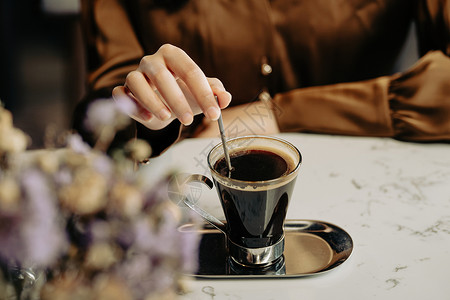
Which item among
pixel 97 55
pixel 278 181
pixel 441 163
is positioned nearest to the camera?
pixel 278 181

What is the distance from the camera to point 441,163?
76 cm

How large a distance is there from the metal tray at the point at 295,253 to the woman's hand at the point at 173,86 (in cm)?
18

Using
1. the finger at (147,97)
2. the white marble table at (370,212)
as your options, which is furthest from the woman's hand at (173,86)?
the white marble table at (370,212)

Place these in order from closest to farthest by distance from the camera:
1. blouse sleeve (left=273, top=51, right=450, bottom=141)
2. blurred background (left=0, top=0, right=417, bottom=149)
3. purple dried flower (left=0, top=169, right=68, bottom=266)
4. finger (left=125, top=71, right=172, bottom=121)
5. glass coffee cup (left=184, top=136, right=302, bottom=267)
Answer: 1. purple dried flower (left=0, top=169, right=68, bottom=266)
2. glass coffee cup (left=184, top=136, right=302, bottom=267)
3. finger (left=125, top=71, right=172, bottom=121)
4. blouse sleeve (left=273, top=51, right=450, bottom=141)
5. blurred background (left=0, top=0, right=417, bottom=149)

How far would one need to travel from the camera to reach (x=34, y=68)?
2236mm

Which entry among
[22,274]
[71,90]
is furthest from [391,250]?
[71,90]

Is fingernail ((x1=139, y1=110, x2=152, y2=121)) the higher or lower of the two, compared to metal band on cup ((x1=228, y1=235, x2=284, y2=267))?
higher

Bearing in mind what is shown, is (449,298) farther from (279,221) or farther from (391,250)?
(279,221)

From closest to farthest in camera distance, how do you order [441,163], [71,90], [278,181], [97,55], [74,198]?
[74,198] → [278,181] → [441,163] → [97,55] → [71,90]

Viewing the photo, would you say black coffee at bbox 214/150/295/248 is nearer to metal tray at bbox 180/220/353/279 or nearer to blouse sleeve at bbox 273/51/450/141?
metal tray at bbox 180/220/353/279

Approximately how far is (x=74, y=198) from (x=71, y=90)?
1.87 metres

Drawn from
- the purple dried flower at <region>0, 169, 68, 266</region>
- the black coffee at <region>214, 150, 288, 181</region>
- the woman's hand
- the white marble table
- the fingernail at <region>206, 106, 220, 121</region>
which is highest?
the purple dried flower at <region>0, 169, 68, 266</region>

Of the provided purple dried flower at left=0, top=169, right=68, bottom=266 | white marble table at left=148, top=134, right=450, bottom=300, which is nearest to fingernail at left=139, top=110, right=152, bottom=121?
white marble table at left=148, top=134, right=450, bottom=300

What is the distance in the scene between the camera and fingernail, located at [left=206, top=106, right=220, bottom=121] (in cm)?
56
